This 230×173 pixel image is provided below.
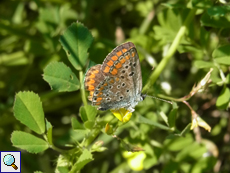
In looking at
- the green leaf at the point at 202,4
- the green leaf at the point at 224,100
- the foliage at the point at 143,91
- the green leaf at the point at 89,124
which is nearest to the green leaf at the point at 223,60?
the foliage at the point at 143,91

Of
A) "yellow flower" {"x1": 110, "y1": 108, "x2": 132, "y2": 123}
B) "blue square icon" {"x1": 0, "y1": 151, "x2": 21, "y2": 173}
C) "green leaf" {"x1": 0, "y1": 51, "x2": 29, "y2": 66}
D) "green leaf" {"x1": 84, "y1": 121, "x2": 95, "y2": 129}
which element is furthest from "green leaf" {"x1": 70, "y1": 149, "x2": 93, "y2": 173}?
"green leaf" {"x1": 0, "y1": 51, "x2": 29, "y2": 66}

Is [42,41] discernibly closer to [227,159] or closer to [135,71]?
[135,71]

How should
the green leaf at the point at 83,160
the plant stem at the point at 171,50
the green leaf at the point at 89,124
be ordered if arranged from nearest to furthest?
the green leaf at the point at 83,160, the green leaf at the point at 89,124, the plant stem at the point at 171,50

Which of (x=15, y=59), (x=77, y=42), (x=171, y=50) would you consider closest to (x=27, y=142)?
(x=77, y=42)

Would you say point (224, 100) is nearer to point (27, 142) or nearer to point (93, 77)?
point (93, 77)

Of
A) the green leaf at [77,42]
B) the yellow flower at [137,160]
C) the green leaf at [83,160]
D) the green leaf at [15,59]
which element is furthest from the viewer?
the green leaf at [15,59]

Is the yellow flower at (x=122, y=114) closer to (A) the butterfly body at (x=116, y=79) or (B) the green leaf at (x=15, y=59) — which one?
(A) the butterfly body at (x=116, y=79)

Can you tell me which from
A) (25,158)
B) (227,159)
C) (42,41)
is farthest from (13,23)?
(227,159)
